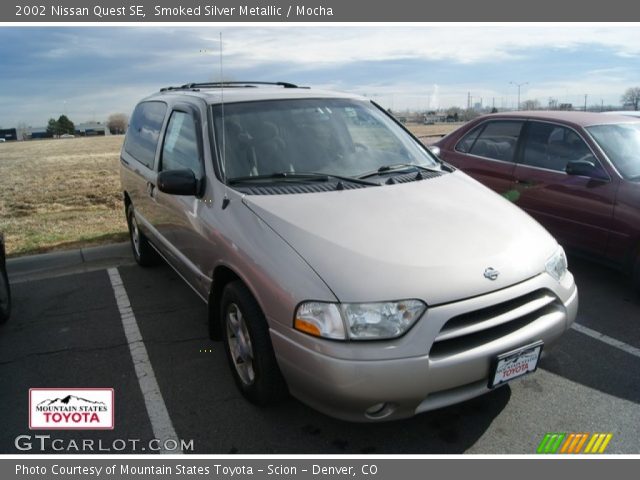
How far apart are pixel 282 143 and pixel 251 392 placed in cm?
163

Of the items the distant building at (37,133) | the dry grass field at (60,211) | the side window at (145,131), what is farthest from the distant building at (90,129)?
the side window at (145,131)

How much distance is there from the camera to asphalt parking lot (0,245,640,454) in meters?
2.76

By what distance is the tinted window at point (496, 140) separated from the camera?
5738mm

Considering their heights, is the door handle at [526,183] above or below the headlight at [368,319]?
above

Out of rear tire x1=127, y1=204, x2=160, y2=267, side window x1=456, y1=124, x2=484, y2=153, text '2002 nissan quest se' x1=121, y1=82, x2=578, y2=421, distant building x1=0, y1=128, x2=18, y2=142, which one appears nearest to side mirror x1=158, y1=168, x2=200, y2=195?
text '2002 nissan quest se' x1=121, y1=82, x2=578, y2=421

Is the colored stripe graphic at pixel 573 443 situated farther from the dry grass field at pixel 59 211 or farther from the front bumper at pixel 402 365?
the dry grass field at pixel 59 211

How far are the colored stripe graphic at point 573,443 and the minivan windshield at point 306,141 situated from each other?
193 cm

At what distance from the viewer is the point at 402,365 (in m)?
2.33

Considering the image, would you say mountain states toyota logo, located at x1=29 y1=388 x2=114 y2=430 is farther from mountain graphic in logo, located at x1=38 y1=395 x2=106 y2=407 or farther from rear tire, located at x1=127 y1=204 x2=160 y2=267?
rear tire, located at x1=127 y1=204 x2=160 y2=267

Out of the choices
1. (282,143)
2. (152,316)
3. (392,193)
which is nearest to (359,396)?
(392,193)

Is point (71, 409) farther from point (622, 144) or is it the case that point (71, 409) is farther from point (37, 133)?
point (37, 133)

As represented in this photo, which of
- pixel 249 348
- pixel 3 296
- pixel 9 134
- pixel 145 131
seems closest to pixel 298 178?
pixel 249 348

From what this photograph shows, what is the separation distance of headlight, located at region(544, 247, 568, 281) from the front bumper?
1.04ft

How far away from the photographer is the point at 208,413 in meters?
3.03
